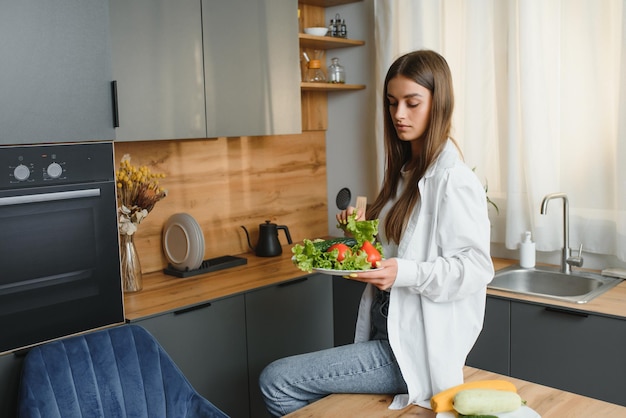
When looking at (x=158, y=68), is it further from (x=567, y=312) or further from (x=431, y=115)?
(x=567, y=312)

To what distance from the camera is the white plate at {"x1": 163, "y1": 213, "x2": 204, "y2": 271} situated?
2.89 meters

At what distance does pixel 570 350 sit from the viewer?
7.95 ft

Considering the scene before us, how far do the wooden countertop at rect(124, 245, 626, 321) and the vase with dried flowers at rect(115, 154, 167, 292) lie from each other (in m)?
0.07

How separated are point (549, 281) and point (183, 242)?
1566 mm

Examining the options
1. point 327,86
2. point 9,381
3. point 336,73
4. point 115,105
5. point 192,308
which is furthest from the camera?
point 336,73

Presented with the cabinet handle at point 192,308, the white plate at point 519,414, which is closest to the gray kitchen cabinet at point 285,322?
the cabinet handle at point 192,308

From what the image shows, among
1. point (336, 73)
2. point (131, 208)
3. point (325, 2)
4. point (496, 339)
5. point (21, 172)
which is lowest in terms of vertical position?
point (496, 339)

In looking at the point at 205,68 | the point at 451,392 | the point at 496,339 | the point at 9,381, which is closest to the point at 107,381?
the point at 9,381

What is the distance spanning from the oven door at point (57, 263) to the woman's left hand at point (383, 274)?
90cm

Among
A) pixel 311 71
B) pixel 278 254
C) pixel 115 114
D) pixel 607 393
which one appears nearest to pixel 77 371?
pixel 115 114

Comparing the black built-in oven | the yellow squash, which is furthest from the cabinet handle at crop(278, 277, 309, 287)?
the yellow squash

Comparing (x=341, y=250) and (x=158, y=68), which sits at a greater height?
(x=158, y=68)

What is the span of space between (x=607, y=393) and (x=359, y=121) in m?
1.87

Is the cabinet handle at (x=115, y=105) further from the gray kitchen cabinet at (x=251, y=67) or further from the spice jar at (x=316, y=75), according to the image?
the spice jar at (x=316, y=75)
